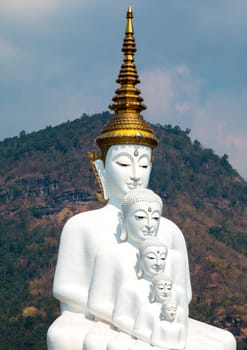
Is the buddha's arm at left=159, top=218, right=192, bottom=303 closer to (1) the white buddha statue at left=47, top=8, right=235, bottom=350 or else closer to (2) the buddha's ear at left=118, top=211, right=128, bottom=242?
(1) the white buddha statue at left=47, top=8, right=235, bottom=350

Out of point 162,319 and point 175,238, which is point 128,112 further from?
point 162,319

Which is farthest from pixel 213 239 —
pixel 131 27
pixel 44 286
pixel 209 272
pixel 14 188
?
pixel 131 27

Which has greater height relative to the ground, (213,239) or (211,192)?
(211,192)

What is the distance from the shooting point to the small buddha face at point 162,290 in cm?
1333

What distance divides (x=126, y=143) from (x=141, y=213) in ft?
3.60

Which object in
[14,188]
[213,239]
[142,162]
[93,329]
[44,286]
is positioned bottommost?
[93,329]

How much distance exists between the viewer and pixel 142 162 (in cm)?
1473

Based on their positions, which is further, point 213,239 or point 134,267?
point 213,239

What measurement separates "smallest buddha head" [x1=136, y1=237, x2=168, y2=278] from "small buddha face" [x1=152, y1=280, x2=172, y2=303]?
0.96ft

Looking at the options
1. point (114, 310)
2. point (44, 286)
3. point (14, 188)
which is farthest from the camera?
point (14, 188)

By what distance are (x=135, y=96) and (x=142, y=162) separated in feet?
2.86

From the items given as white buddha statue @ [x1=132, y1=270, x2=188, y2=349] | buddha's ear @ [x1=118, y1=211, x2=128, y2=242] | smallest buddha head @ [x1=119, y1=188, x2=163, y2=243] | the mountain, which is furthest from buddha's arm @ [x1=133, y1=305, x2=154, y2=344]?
the mountain

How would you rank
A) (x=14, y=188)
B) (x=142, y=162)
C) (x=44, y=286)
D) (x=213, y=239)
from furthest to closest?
(x=14, y=188) → (x=213, y=239) → (x=44, y=286) → (x=142, y=162)

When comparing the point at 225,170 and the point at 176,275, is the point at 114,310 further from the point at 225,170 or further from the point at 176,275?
the point at 225,170
